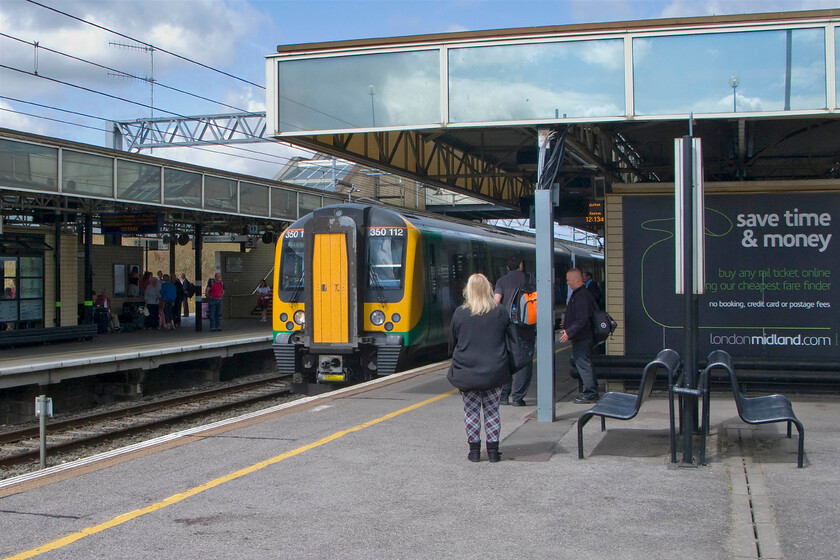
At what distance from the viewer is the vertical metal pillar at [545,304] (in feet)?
27.2

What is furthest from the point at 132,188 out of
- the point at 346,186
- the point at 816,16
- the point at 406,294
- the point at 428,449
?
the point at 346,186

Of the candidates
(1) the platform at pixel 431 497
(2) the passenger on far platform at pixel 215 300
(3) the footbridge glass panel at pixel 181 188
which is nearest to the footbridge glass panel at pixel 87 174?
(3) the footbridge glass panel at pixel 181 188

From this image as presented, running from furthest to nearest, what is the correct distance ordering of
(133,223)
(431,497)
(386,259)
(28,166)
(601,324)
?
1. (133,223)
2. (28,166)
3. (386,259)
4. (601,324)
5. (431,497)

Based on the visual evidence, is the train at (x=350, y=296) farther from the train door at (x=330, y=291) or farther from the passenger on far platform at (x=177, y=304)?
the passenger on far platform at (x=177, y=304)

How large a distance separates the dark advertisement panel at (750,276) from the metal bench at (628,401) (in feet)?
10.4

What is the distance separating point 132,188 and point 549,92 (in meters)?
11.3

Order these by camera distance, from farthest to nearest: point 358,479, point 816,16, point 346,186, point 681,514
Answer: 1. point 346,186
2. point 816,16
3. point 358,479
4. point 681,514

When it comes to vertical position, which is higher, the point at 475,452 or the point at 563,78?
the point at 563,78

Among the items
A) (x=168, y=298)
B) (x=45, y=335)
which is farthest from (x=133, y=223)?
(x=45, y=335)

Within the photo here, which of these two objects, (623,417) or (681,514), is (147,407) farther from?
(681,514)

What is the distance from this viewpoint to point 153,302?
77.2 ft

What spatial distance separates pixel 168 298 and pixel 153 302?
65cm

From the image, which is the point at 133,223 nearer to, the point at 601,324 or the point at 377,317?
the point at 377,317

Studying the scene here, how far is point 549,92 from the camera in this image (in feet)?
28.8
